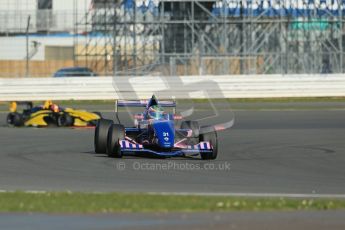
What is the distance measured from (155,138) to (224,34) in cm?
3219

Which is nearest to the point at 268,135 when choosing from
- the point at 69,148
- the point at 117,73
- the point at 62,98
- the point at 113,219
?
the point at 69,148

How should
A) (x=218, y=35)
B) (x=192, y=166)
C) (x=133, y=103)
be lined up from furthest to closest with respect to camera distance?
(x=218, y=35) < (x=133, y=103) < (x=192, y=166)

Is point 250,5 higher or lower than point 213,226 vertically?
higher

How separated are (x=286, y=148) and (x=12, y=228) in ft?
32.2

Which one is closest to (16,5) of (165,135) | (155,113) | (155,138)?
(155,113)

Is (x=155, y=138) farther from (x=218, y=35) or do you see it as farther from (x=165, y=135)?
(x=218, y=35)

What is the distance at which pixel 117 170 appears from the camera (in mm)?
13844

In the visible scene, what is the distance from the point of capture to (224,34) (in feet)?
155

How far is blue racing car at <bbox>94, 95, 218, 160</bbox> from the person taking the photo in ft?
50.2

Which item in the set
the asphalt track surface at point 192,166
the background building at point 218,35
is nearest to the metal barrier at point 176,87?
the background building at point 218,35

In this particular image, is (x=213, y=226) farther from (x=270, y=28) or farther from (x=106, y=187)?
(x=270, y=28)

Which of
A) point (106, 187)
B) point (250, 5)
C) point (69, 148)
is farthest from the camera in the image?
point (250, 5)

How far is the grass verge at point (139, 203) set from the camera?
31.6ft

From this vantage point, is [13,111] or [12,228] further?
[13,111]
